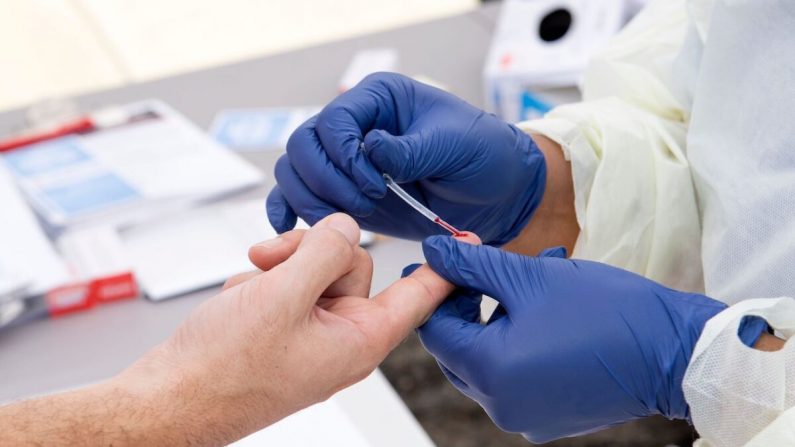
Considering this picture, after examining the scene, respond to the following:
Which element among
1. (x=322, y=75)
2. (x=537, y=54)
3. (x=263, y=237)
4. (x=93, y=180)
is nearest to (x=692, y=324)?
(x=263, y=237)

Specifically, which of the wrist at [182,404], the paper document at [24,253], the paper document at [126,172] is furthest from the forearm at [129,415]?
the paper document at [126,172]

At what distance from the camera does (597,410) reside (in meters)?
0.77

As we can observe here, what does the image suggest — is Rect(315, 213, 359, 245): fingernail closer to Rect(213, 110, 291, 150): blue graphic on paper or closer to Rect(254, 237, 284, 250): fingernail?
Rect(254, 237, 284, 250): fingernail

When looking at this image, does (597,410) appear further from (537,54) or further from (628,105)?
(537,54)

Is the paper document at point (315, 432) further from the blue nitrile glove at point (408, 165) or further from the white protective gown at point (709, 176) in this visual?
the white protective gown at point (709, 176)

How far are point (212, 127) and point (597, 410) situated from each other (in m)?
1.12

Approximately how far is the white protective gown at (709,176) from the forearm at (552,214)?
3 centimetres

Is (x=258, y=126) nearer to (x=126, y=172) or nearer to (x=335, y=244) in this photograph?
(x=126, y=172)

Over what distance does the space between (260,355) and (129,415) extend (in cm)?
12

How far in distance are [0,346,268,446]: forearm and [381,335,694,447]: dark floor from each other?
1299 mm

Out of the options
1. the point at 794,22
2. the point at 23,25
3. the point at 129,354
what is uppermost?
Result: the point at 794,22

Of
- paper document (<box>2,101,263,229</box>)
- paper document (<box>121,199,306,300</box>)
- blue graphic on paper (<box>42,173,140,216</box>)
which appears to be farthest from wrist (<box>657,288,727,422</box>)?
blue graphic on paper (<box>42,173,140,216</box>)

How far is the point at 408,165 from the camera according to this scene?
0.86 m

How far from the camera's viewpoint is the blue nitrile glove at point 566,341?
2.45 ft
